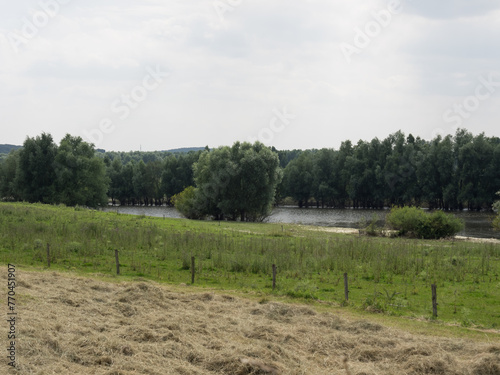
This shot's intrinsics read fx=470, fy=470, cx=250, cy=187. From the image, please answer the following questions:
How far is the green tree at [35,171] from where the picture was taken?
245ft

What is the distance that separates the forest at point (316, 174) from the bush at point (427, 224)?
2713 cm

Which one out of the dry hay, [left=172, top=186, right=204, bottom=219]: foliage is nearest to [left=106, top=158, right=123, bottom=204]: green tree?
[left=172, top=186, right=204, bottom=219]: foliage

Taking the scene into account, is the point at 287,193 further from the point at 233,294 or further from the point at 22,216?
the point at 233,294

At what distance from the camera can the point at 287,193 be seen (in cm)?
11312

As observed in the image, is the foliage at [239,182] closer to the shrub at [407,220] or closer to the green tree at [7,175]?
the shrub at [407,220]

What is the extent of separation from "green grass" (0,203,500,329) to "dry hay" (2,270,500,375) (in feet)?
12.6

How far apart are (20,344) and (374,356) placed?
770 centimetres

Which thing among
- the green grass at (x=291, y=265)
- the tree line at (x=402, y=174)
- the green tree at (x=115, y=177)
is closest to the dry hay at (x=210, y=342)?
the green grass at (x=291, y=265)

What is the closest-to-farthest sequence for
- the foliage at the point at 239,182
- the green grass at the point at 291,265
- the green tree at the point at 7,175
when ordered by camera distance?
1. the green grass at the point at 291,265
2. the foliage at the point at 239,182
3. the green tree at the point at 7,175

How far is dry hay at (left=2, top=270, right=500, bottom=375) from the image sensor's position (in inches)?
377

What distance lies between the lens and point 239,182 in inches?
2655

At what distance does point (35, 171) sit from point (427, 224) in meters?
Answer: 60.0

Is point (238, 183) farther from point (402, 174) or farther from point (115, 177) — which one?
point (115, 177)

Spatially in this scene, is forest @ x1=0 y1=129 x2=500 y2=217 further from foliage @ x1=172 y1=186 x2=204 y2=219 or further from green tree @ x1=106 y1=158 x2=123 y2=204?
foliage @ x1=172 y1=186 x2=204 y2=219
